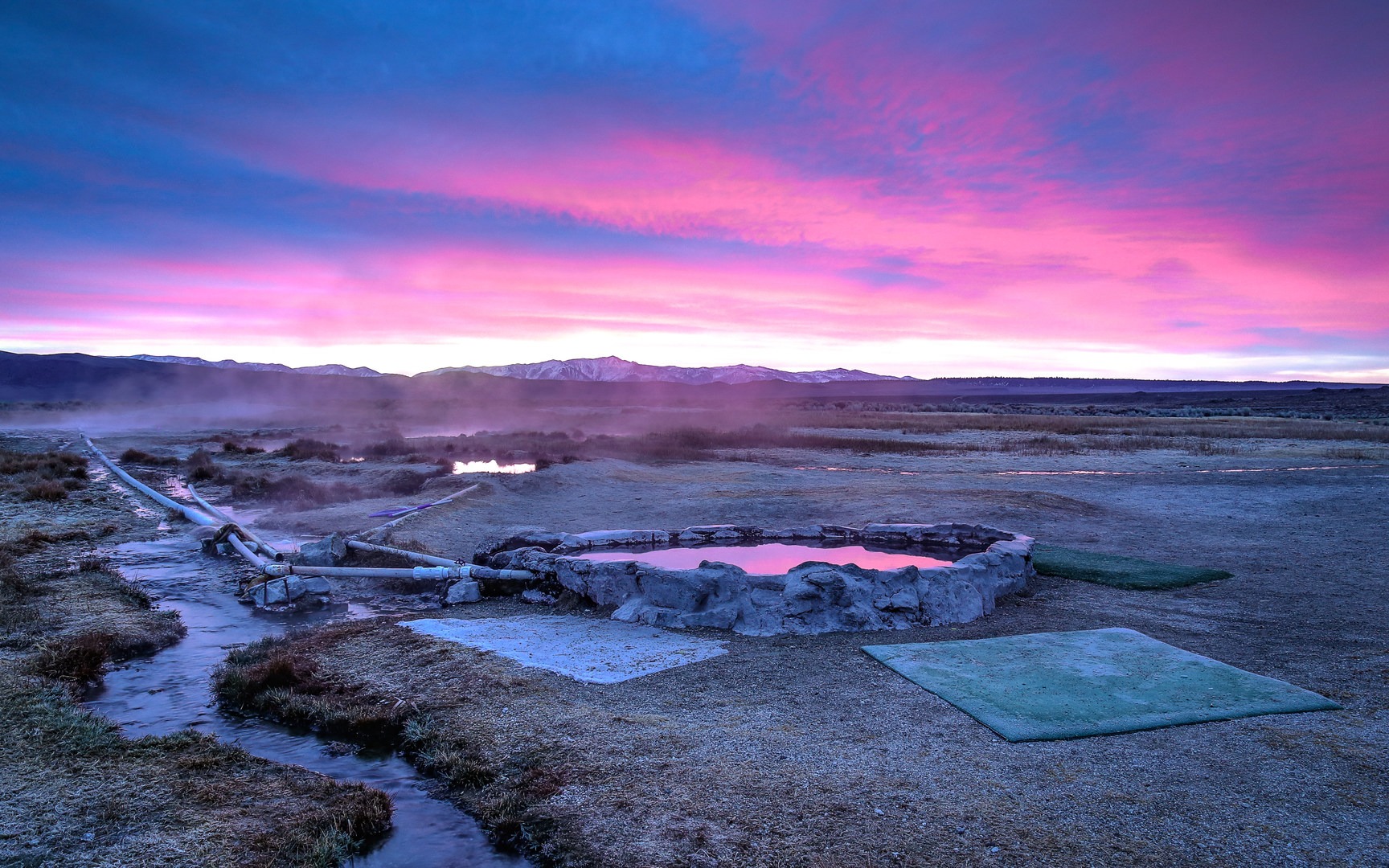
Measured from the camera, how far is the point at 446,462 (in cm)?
2397

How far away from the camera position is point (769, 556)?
10.5 meters

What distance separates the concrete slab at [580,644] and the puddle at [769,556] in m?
Answer: 1.78

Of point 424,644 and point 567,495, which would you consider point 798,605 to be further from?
point 567,495

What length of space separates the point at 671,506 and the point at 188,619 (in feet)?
28.6

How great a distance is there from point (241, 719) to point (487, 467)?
19551mm

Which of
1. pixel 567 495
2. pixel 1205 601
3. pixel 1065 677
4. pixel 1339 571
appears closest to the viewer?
pixel 1065 677

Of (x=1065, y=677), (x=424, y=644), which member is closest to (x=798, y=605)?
(x=1065, y=677)

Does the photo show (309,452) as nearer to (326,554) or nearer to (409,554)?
(326,554)

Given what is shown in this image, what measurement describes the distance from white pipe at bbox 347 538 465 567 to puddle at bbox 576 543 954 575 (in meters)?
1.98

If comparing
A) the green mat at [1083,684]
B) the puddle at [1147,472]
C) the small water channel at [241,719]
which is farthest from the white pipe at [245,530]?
the puddle at [1147,472]

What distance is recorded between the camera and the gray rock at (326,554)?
36.6 ft

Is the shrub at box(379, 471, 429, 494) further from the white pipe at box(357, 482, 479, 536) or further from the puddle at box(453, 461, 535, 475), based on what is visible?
the puddle at box(453, 461, 535, 475)

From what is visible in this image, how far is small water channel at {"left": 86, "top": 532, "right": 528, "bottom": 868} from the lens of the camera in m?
4.22

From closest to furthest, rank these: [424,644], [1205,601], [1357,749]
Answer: [1357,749], [424,644], [1205,601]
